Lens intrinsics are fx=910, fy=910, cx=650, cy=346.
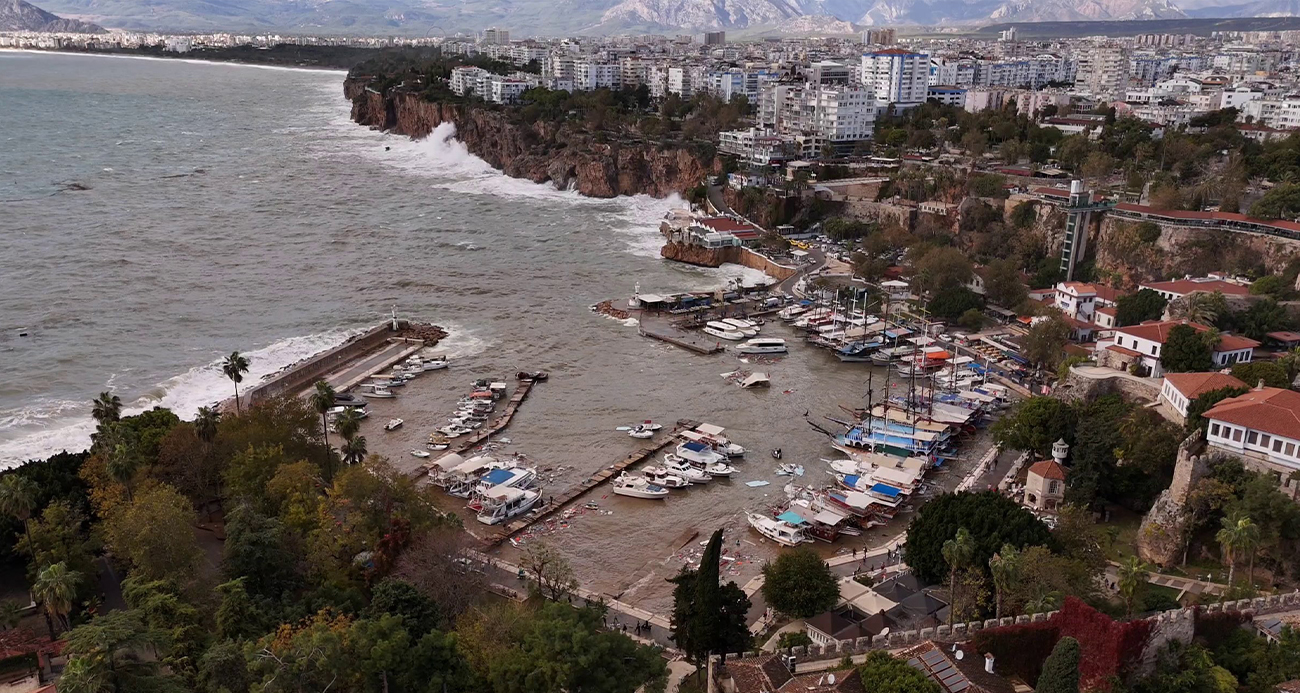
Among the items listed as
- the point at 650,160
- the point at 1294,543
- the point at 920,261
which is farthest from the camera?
the point at 650,160

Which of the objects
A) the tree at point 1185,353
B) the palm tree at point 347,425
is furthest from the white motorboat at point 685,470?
the tree at point 1185,353

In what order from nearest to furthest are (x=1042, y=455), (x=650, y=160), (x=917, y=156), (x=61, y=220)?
(x=1042, y=455) < (x=61, y=220) < (x=917, y=156) < (x=650, y=160)

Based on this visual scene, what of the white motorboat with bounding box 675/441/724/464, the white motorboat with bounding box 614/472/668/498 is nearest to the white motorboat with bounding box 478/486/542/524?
the white motorboat with bounding box 614/472/668/498

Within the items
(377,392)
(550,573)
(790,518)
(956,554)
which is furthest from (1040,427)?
(377,392)

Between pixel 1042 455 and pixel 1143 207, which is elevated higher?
pixel 1143 207

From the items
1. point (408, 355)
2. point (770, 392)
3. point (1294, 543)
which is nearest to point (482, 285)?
point (408, 355)

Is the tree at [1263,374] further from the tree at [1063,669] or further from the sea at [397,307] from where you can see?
the tree at [1063,669]

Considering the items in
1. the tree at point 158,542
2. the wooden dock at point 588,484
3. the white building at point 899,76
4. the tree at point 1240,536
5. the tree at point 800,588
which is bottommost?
the wooden dock at point 588,484

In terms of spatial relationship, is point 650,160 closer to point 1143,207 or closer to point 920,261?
point 920,261

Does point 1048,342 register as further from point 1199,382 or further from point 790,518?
point 790,518
